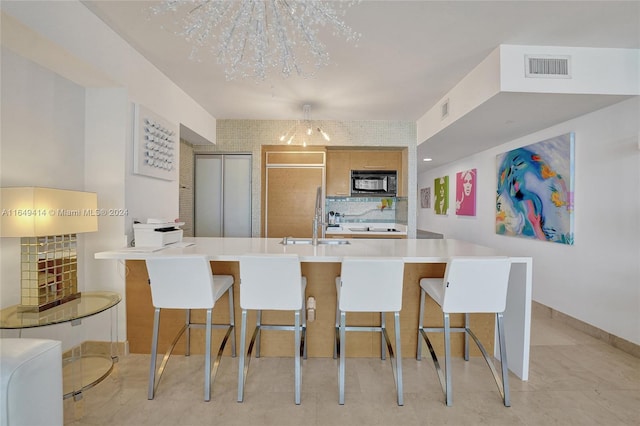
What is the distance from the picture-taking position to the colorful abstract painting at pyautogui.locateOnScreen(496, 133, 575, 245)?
10.5 ft

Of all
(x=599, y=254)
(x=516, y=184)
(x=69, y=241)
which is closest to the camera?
(x=69, y=241)

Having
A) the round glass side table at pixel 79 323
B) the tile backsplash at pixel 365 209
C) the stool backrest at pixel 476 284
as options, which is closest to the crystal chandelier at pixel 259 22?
the stool backrest at pixel 476 284

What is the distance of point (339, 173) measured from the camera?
477 cm

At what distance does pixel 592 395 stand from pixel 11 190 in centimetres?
363

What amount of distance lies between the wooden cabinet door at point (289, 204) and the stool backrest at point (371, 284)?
2718mm

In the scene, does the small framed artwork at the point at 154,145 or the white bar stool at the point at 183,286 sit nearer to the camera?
the white bar stool at the point at 183,286

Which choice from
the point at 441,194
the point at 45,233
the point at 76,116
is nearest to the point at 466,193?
the point at 441,194

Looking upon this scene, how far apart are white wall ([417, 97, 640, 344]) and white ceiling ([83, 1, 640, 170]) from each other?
0.51 metres

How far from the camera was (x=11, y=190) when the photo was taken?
1.67 metres

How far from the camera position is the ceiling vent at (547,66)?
2.43m

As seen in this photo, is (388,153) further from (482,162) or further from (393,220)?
(482,162)

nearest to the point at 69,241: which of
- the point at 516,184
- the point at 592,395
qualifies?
the point at 592,395

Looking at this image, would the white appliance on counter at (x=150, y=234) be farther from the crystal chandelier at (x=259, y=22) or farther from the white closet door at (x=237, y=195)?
the white closet door at (x=237, y=195)

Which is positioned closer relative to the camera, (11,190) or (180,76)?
(11,190)
